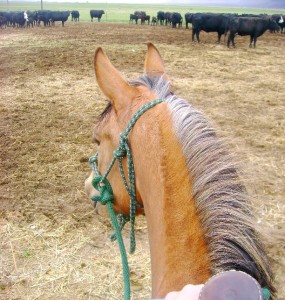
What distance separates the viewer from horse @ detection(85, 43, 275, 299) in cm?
113

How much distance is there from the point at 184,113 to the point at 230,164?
266mm

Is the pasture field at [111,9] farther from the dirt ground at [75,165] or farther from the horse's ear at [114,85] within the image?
the horse's ear at [114,85]

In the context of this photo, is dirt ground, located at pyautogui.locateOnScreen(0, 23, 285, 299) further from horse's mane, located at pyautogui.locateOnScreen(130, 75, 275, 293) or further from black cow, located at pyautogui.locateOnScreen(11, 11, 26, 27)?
black cow, located at pyautogui.locateOnScreen(11, 11, 26, 27)

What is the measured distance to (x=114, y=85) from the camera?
58.0 inches

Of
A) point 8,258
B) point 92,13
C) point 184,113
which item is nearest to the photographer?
point 184,113

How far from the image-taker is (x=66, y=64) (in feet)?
42.5

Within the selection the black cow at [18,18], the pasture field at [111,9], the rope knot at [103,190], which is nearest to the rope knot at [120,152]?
the rope knot at [103,190]

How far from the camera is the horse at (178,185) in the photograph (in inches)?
44.4

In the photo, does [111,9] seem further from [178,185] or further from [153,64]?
[178,185]

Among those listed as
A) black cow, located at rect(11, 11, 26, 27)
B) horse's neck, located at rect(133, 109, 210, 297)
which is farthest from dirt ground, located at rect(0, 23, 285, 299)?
black cow, located at rect(11, 11, 26, 27)

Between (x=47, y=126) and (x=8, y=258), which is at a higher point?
(x=47, y=126)

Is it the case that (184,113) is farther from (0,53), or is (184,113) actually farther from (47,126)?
(0,53)

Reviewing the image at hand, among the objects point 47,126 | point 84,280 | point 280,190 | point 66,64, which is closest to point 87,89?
point 47,126

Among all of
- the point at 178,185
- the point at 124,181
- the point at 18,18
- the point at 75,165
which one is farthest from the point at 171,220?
the point at 18,18
